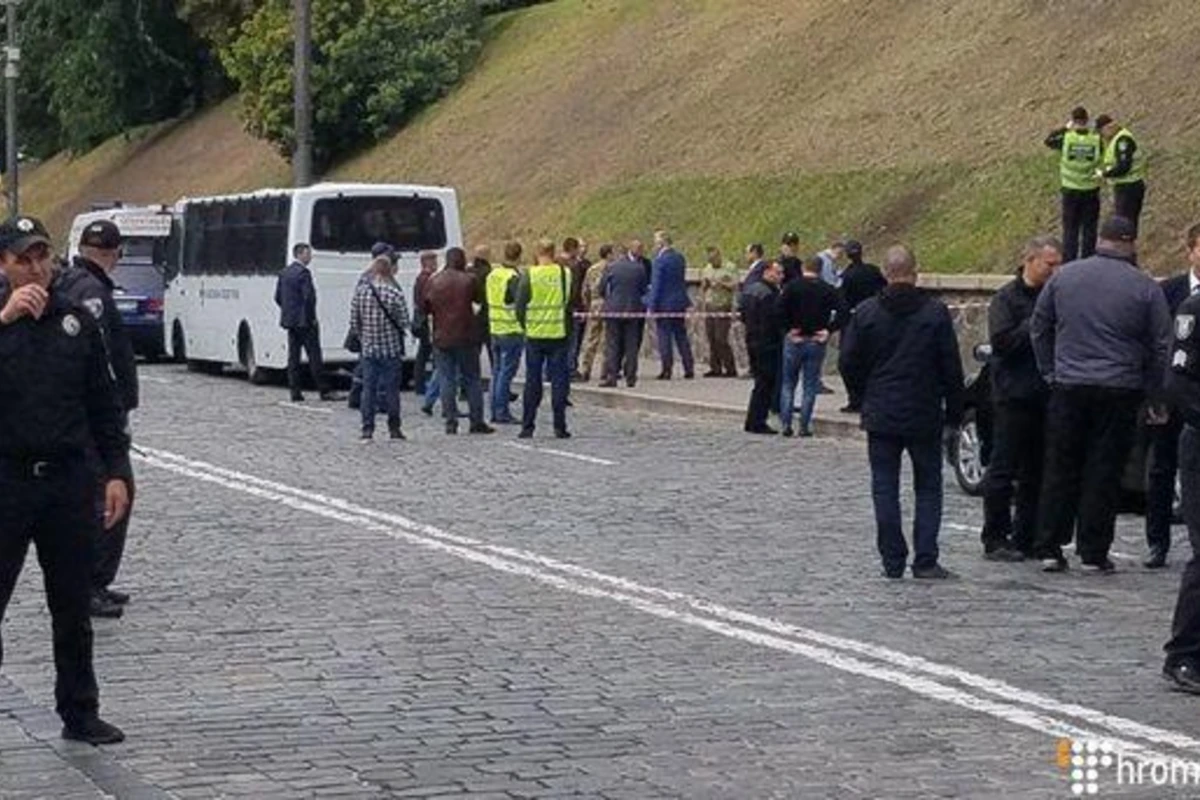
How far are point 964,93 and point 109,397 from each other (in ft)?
96.5

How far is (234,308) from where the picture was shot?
3612cm

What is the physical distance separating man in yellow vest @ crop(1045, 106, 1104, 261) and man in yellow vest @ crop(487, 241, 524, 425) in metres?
6.11

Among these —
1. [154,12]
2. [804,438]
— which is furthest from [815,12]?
[154,12]

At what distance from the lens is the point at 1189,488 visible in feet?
34.7

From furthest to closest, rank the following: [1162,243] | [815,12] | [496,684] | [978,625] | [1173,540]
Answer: [815,12]
[1162,243]
[1173,540]
[978,625]
[496,684]

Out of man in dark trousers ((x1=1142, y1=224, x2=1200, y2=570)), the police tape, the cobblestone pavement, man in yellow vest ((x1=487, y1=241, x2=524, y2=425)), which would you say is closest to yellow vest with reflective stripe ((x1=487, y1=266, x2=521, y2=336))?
man in yellow vest ((x1=487, y1=241, x2=524, y2=425))

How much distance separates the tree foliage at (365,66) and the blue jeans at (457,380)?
3178 centimetres

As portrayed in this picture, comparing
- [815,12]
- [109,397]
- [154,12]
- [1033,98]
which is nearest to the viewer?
[109,397]

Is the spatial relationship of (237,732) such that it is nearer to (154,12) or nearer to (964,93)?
(964,93)

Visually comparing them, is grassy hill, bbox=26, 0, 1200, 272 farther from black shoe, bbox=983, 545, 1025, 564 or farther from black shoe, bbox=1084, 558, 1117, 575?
black shoe, bbox=1084, 558, 1117, 575

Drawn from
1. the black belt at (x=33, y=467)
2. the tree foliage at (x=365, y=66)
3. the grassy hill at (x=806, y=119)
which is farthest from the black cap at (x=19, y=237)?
the tree foliage at (x=365, y=66)

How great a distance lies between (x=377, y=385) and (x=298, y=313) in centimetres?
598

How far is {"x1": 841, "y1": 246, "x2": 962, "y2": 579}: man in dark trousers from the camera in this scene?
14.1m

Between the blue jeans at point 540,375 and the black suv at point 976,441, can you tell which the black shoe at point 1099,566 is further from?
the blue jeans at point 540,375
